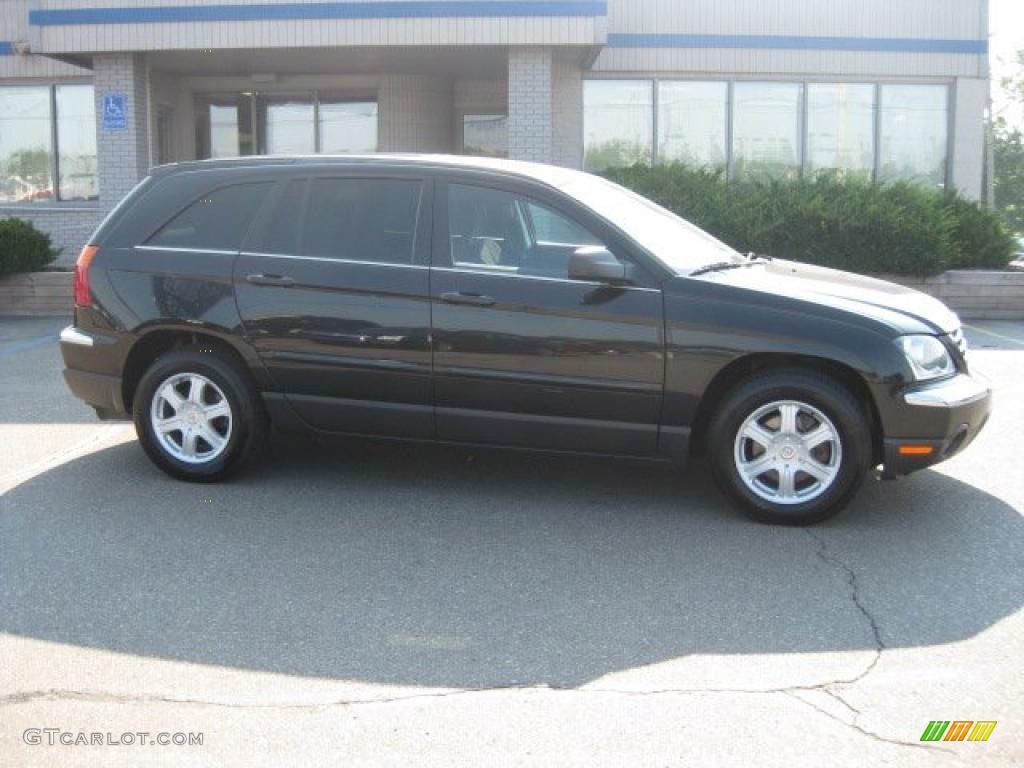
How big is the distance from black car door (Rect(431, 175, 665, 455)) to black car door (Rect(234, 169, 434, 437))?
129mm

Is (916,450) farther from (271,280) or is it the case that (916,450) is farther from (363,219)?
(271,280)

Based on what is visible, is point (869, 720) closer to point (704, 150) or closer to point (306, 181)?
point (306, 181)

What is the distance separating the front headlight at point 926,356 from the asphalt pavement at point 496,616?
73cm

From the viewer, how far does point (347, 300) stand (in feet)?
20.4

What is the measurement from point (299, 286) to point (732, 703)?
10.9 feet

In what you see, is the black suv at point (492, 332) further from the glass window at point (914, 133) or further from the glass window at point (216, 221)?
the glass window at point (914, 133)

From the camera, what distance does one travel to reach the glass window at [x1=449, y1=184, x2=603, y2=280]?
6039 millimetres

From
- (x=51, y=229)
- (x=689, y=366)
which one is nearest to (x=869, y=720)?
(x=689, y=366)

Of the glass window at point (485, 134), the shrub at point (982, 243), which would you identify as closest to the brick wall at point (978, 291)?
the shrub at point (982, 243)

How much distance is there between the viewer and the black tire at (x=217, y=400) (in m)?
6.41

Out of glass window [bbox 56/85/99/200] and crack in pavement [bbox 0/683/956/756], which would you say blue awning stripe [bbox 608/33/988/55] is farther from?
crack in pavement [bbox 0/683/956/756]

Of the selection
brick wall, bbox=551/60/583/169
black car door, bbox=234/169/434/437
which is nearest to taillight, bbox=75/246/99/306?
black car door, bbox=234/169/434/437

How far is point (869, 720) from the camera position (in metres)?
3.80

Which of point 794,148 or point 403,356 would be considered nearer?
point 403,356
